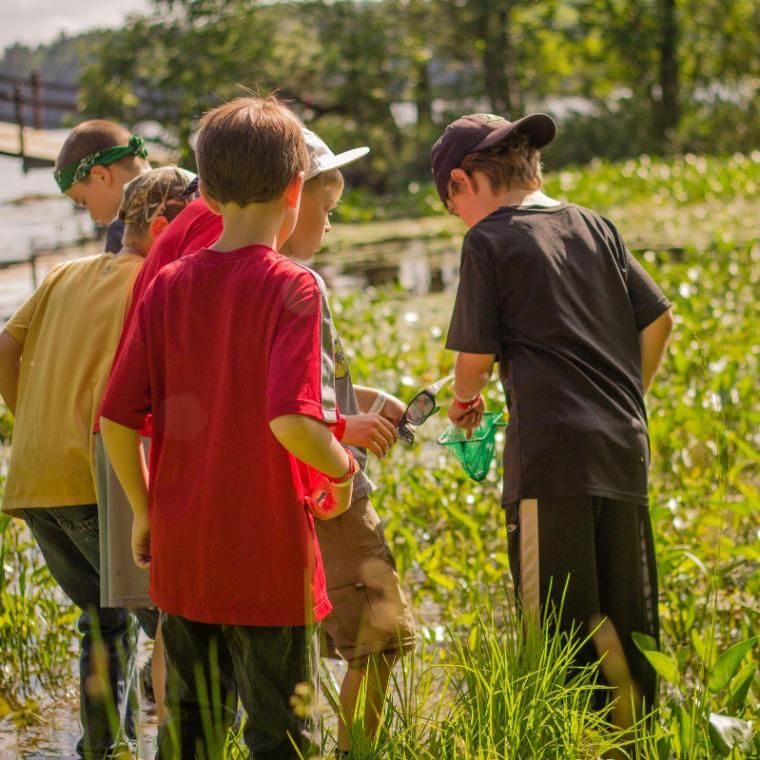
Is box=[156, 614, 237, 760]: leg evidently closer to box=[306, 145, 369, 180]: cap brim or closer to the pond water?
the pond water

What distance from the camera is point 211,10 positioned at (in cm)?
2362

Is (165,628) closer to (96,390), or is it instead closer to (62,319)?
(96,390)

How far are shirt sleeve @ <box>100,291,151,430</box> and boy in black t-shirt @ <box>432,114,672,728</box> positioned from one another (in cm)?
83

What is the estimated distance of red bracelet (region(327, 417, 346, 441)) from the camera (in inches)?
85.8

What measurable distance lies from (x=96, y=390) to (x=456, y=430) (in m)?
0.86

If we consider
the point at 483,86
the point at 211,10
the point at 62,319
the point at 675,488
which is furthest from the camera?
the point at 483,86

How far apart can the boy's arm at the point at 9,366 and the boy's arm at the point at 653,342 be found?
1403 mm

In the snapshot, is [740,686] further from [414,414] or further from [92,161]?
[92,161]

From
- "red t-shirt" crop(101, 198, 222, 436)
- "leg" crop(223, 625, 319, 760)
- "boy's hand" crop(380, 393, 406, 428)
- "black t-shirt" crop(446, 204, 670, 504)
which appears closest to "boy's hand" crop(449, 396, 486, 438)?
"black t-shirt" crop(446, 204, 670, 504)

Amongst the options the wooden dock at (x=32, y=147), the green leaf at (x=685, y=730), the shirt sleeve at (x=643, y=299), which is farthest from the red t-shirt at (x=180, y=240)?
the wooden dock at (x=32, y=147)

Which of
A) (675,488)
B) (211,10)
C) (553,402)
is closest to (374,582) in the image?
(553,402)

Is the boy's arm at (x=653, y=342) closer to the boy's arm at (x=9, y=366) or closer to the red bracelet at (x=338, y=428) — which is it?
the red bracelet at (x=338, y=428)

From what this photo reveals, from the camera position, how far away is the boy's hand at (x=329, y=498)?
88.9 inches

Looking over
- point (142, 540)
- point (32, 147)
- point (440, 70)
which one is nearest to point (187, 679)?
A: point (142, 540)
